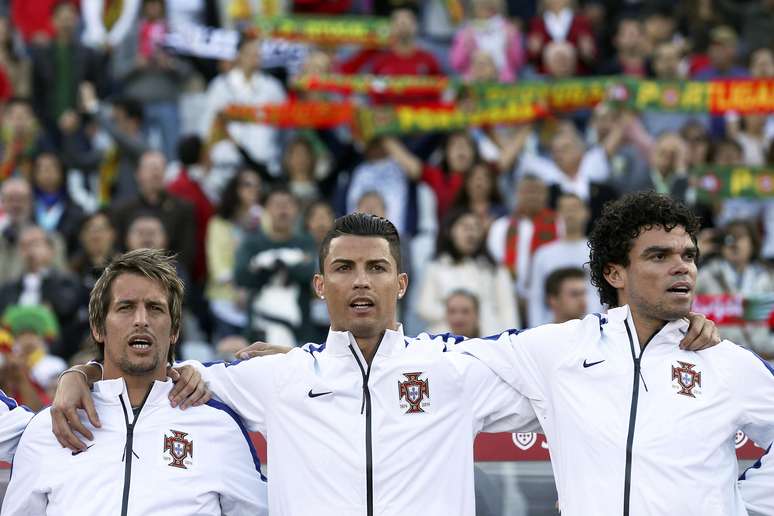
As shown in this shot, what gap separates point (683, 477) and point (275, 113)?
10.2m

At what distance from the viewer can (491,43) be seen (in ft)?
57.6

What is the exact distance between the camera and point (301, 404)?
6797 mm

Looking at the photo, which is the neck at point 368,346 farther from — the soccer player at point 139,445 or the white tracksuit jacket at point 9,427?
the white tracksuit jacket at point 9,427

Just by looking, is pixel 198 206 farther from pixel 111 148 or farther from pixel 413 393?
pixel 413 393

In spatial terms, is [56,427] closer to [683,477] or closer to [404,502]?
[404,502]

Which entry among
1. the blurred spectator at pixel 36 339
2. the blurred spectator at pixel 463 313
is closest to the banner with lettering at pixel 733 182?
the blurred spectator at pixel 463 313

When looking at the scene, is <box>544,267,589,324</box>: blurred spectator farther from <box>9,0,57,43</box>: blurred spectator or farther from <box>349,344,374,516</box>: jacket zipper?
<box>9,0,57,43</box>: blurred spectator

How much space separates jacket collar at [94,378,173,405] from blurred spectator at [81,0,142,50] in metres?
11.8

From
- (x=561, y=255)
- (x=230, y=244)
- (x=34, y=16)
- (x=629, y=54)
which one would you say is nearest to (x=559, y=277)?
(x=561, y=255)

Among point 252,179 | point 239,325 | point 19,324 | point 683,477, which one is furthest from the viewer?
point 252,179

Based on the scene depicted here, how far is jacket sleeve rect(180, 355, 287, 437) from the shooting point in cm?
693

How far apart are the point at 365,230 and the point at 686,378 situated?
1.50 meters

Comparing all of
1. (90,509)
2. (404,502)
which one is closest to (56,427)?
(90,509)

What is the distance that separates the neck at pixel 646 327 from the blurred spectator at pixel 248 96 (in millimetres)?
9648
